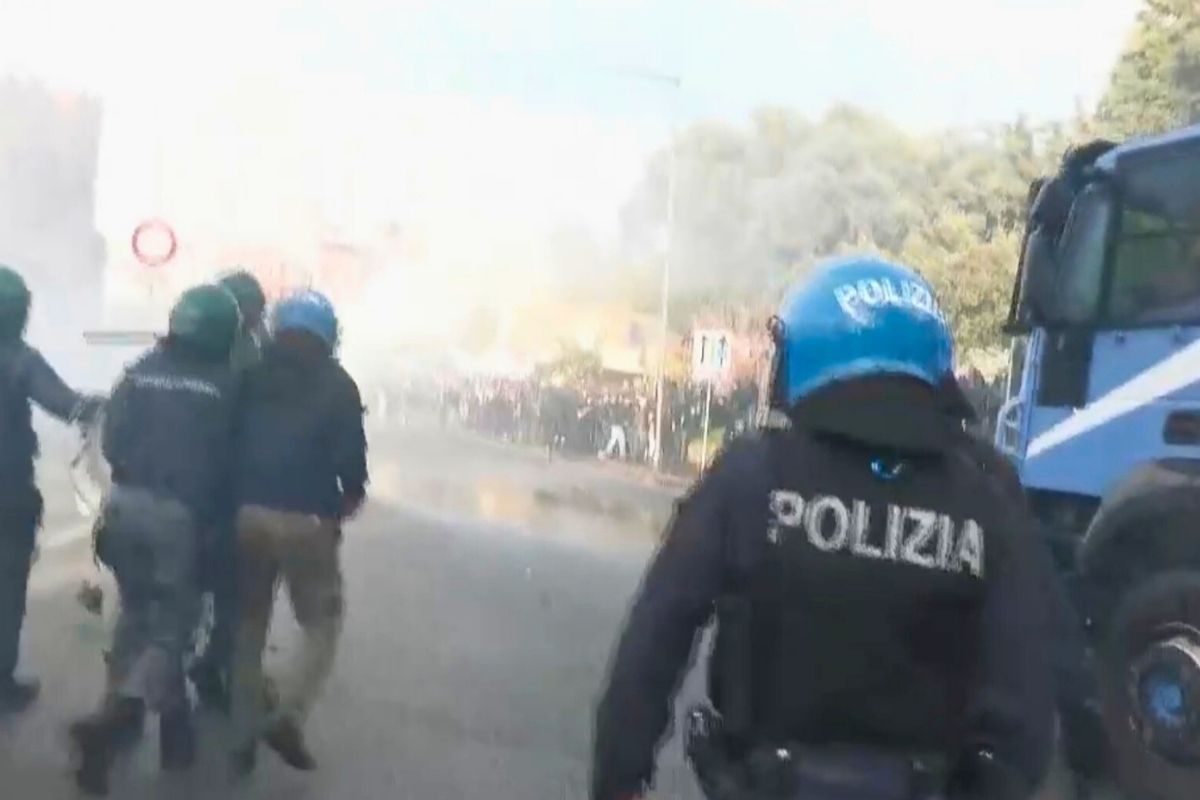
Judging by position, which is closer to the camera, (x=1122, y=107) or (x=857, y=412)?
(x=857, y=412)

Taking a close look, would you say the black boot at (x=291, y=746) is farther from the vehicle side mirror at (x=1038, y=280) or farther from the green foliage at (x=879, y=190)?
the vehicle side mirror at (x=1038, y=280)

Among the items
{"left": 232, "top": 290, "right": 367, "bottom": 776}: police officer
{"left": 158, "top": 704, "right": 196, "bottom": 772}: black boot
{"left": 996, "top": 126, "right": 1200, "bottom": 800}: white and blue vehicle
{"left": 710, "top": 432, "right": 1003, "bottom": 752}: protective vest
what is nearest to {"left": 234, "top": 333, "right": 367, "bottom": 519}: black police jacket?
{"left": 232, "top": 290, "right": 367, "bottom": 776}: police officer

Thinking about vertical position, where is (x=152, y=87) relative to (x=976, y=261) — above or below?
above

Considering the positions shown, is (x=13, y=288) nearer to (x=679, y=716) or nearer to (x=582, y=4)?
(x=582, y=4)

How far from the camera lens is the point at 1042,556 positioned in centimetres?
192

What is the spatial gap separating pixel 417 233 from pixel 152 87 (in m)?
0.53

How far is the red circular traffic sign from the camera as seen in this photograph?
2.92 meters

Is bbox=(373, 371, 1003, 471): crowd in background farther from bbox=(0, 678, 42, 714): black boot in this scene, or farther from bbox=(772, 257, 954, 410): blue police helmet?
bbox=(772, 257, 954, 410): blue police helmet

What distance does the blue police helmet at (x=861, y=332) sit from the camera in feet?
6.06

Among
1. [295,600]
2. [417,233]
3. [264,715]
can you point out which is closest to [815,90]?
[417,233]

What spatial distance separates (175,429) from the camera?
9.53 feet

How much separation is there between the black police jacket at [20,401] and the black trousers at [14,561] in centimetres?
3

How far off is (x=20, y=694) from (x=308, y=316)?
2.85 feet

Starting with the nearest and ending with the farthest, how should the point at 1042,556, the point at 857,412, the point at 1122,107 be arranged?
the point at 857,412, the point at 1042,556, the point at 1122,107
